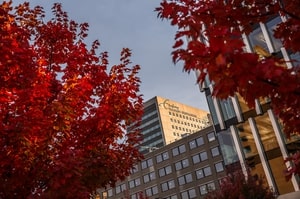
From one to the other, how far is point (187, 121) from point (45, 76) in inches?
7170

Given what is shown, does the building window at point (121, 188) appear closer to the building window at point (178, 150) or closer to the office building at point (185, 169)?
the office building at point (185, 169)

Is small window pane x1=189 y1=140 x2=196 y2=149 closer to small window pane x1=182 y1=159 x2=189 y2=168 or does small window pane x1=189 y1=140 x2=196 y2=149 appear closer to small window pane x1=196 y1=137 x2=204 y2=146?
small window pane x1=196 y1=137 x2=204 y2=146

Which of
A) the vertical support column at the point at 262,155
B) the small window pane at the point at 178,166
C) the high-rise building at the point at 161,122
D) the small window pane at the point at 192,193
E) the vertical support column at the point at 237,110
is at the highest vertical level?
the high-rise building at the point at 161,122

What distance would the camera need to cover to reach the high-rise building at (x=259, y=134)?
85.8 feet

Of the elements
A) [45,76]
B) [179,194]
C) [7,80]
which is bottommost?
[7,80]

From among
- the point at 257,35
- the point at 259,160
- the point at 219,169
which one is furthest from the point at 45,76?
the point at 219,169

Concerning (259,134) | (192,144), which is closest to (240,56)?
(259,134)

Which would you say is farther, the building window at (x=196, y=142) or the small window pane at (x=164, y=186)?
the small window pane at (x=164, y=186)

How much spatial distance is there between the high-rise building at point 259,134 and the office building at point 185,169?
4879 centimetres

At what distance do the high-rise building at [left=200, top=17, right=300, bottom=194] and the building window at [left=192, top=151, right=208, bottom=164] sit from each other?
52.8 meters

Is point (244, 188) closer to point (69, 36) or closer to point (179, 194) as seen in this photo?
point (69, 36)

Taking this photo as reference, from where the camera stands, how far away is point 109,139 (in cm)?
785

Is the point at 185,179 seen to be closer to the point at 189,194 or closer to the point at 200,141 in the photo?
the point at 189,194

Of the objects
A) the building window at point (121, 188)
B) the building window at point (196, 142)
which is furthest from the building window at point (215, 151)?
the building window at point (121, 188)
